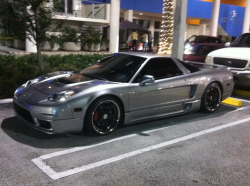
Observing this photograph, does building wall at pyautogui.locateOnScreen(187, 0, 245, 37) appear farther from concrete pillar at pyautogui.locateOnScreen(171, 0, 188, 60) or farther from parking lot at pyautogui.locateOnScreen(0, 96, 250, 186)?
parking lot at pyautogui.locateOnScreen(0, 96, 250, 186)

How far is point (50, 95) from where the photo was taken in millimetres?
4500

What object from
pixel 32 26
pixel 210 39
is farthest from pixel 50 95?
pixel 210 39

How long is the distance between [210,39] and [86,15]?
8.49 meters

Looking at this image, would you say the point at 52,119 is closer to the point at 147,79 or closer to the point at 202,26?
the point at 147,79

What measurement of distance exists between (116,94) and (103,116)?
1.38 feet

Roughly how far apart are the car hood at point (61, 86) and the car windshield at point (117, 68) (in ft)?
1.04

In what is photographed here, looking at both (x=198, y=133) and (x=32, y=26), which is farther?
(x=32, y=26)

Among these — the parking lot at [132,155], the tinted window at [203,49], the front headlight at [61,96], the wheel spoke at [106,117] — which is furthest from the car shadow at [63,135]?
the tinted window at [203,49]

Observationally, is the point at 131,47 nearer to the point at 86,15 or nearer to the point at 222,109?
the point at 86,15

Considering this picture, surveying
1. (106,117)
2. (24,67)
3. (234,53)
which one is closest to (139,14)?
(234,53)

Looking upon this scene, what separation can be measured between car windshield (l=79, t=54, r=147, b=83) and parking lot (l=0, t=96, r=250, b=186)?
970 mm

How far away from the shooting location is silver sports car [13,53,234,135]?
14.4ft

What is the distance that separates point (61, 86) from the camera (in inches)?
187

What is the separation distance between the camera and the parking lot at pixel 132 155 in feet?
11.5
